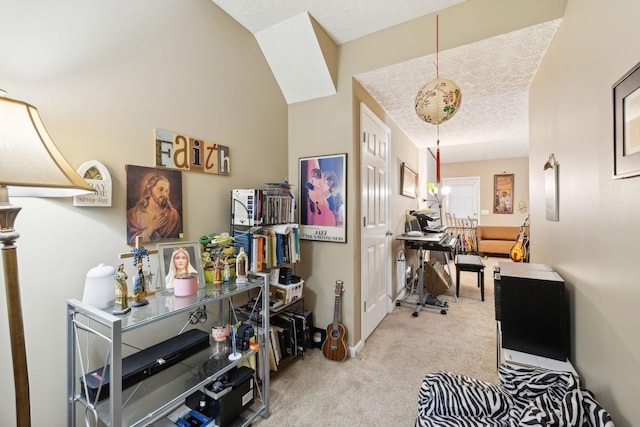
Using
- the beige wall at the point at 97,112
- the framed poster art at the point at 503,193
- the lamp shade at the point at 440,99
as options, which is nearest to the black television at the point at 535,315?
the lamp shade at the point at 440,99

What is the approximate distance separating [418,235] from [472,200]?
14.6ft

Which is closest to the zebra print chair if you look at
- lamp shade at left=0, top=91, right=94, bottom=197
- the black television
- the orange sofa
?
the black television

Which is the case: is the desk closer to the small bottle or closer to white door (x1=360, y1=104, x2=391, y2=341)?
white door (x1=360, y1=104, x2=391, y2=341)

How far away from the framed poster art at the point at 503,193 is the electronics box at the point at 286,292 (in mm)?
6712

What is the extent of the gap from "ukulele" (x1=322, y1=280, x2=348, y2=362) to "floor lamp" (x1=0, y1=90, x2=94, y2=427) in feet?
5.96

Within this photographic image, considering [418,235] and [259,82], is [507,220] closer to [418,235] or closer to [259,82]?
[418,235]

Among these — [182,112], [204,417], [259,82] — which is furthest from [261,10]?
[204,417]

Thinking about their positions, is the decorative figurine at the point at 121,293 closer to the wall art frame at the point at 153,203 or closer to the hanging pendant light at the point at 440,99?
the wall art frame at the point at 153,203

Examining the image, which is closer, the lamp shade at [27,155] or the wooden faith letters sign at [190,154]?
the lamp shade at [27,155]

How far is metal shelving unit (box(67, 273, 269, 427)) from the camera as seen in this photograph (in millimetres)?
974

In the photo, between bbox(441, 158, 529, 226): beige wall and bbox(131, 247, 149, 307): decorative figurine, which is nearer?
bbox(131, 247, 149, 307): decorative figurine

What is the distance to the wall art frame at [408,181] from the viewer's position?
392 cm

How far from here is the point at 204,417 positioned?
1.47 m

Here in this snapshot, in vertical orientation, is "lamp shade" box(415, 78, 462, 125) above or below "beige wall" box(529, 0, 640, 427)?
above
